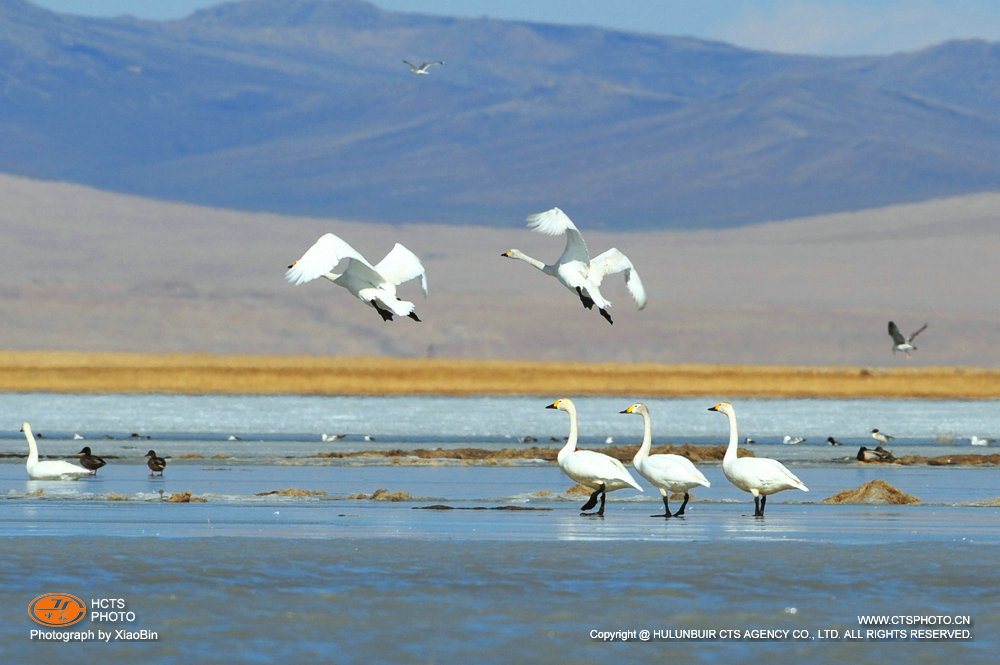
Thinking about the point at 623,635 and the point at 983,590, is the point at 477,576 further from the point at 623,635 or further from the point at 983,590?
the point at 983,590

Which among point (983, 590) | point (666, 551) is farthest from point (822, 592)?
point (666, 551)

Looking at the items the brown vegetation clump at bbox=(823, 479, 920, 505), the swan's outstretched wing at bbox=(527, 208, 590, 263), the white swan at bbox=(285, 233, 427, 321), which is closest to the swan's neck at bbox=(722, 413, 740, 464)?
the brown vegetation clump at bbox=(823, 479, 920, 505)

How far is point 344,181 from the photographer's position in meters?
165

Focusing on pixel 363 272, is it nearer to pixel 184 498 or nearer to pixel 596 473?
pixel 184 498

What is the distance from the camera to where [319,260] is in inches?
862

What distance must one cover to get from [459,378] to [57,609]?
38.2 metres

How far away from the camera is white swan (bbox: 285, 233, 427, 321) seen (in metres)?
21.7

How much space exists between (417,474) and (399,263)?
2.81m

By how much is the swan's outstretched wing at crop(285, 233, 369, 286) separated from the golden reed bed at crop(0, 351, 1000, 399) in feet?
76.7

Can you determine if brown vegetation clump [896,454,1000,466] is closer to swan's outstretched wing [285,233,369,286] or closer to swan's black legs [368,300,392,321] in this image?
swan's black legs [368,300,392,321]

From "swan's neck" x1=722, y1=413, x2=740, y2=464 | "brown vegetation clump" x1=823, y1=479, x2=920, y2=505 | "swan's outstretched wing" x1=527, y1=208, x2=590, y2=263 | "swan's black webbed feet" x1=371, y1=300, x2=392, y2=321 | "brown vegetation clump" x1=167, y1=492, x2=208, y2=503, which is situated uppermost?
"swan's outstretched wing" x1=527, y1=208, x2=590, y2=263

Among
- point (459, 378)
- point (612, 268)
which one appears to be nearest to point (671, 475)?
point (612, 268)

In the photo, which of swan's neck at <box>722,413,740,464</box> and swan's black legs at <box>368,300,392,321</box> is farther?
swan's black legs at <box>368,300,392,321</box>

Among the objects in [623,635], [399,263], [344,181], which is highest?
[344,181]
